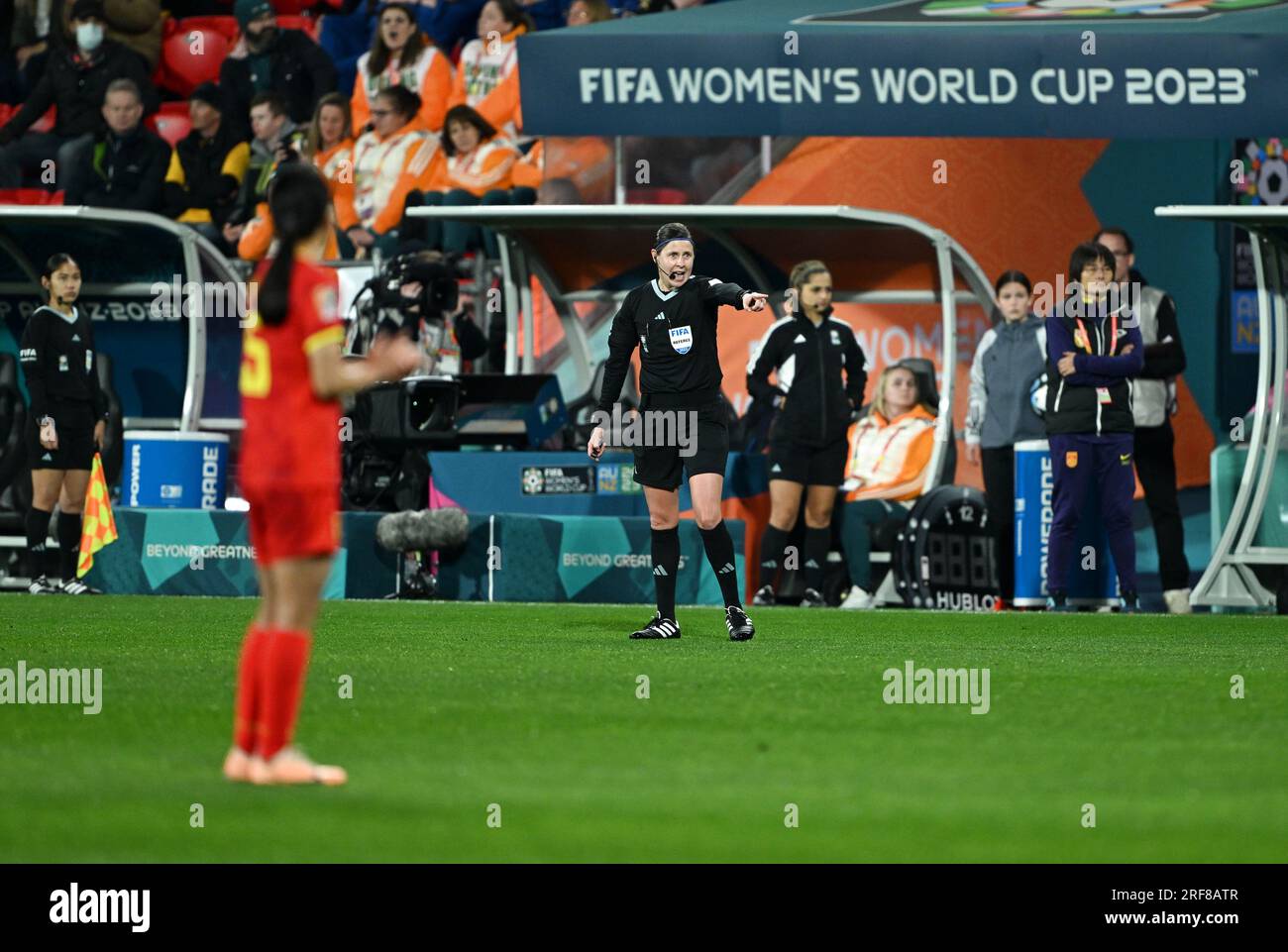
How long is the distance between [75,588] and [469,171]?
482 centimetres

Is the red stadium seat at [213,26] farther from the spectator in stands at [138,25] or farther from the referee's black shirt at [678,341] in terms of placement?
the referee's black shirt at [678,341]

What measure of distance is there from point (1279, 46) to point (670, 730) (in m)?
8.41

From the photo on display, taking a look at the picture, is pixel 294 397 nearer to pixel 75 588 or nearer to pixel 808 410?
pixel 808 410

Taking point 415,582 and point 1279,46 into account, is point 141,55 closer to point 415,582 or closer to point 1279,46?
point 415,582

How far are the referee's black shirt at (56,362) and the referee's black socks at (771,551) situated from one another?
493 centimetres

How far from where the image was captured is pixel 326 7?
2294cm

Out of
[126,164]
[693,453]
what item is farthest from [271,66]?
[693,453]

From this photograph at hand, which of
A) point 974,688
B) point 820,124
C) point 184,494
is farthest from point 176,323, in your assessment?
point 974,688

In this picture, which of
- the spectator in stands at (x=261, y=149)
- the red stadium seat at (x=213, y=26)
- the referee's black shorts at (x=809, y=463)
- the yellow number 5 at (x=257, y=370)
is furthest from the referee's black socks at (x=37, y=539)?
the yellow number 5 at (x=257, y=370)

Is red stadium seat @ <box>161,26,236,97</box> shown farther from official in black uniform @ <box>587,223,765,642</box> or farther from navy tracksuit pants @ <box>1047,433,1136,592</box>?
official in black uniform @ <box>587,223,765,642</box>

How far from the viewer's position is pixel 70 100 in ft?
71.7

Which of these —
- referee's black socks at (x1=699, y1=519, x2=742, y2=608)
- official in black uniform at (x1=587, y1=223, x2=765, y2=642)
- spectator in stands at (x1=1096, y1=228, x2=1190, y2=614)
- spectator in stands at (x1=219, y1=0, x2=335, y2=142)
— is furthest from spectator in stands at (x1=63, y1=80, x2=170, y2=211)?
referee's black socks at (x1=699, y1=519, x2=742, y2=608)

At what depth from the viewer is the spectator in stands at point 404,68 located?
19766 mm

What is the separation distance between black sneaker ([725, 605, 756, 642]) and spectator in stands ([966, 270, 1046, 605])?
158 inches
